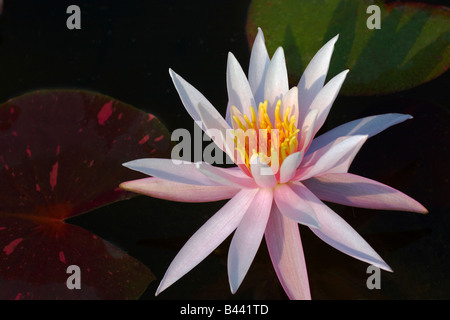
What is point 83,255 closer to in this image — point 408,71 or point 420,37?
point 408,71

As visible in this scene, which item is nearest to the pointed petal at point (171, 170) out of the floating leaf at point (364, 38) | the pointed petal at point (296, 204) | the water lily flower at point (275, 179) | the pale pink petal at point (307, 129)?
the water lily flower at point (275, 179)

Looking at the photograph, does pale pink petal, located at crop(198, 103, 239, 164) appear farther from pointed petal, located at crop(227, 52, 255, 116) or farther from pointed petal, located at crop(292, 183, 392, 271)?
pointed petal, located at crop(292, 183, 392, 271)

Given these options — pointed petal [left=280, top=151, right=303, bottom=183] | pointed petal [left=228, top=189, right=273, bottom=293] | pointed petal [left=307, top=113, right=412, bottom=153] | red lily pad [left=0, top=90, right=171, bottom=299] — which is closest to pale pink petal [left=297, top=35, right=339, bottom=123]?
pointed petal [left=307, top=113, right=412, bottom=153]

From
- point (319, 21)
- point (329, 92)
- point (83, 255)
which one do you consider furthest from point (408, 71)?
point (83, 255)

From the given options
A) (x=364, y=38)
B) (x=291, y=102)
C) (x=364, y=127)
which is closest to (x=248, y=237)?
(x=291, y=102)

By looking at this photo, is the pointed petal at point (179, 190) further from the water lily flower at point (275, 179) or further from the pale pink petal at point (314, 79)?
the pale pink petal at point (314, 79)
